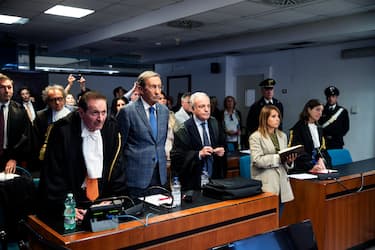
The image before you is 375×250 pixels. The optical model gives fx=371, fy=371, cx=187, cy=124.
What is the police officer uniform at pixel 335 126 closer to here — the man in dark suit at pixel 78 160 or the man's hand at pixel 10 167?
the man in dark suit at pixel 78 160

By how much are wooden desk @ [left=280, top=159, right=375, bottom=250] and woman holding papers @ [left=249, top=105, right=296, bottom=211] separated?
0.25 meters

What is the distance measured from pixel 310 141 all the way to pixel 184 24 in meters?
2.85

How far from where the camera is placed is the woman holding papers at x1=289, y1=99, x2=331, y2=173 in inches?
135

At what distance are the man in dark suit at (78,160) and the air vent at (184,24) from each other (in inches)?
133

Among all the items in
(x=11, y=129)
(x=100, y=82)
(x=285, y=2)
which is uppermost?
(x=285, y=2)

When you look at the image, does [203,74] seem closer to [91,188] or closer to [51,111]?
[51,111]

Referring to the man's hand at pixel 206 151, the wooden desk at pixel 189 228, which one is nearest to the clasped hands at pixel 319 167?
the wooden desk at pixel 189 228

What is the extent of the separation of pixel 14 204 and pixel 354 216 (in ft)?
8.92

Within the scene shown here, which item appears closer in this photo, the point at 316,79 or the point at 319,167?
the point at 319,167

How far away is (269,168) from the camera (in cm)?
288

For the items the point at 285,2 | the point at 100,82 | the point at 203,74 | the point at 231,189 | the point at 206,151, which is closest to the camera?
the point at 231,189

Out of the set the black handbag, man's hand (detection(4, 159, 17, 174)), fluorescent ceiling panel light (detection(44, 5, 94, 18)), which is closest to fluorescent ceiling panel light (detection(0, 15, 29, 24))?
fluorescent ceiling panel light (detection(44, 5, 94, 18))

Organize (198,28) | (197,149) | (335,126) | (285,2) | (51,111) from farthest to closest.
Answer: (198,28) → (335,126) → (285,2) → (51,111) → (197,149)

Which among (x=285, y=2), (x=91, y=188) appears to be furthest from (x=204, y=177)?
(x=285, y=2)
